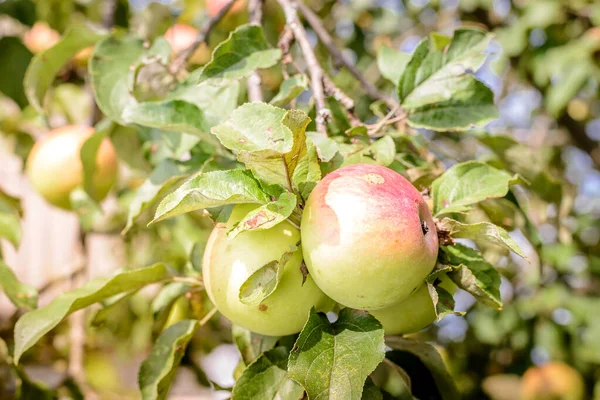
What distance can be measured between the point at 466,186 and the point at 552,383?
1163 millimetres

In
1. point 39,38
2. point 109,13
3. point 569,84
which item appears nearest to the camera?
point 109,13

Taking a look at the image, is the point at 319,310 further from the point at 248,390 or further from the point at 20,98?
the point at 20,98

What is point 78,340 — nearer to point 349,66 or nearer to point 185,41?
point 185,41

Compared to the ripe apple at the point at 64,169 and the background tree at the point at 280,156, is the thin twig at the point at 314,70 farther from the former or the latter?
the ripe apple at the point at 64,169

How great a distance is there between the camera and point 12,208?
880 millimetres

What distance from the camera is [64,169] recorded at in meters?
0.99

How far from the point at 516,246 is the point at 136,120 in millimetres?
356

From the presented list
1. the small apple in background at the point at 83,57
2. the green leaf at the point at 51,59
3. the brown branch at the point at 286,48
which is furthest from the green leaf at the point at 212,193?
the small apple in background at the point at 83,57

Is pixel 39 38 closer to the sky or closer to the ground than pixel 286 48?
closer to the ground

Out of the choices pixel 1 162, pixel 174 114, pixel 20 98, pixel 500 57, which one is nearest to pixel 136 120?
pixel 174 114

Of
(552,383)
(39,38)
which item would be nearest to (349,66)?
(39,38)

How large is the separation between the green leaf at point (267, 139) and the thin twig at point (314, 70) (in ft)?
0.24

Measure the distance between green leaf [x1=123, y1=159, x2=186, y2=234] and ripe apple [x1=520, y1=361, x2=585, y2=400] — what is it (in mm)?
1255

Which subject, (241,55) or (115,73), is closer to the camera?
(241,55)
